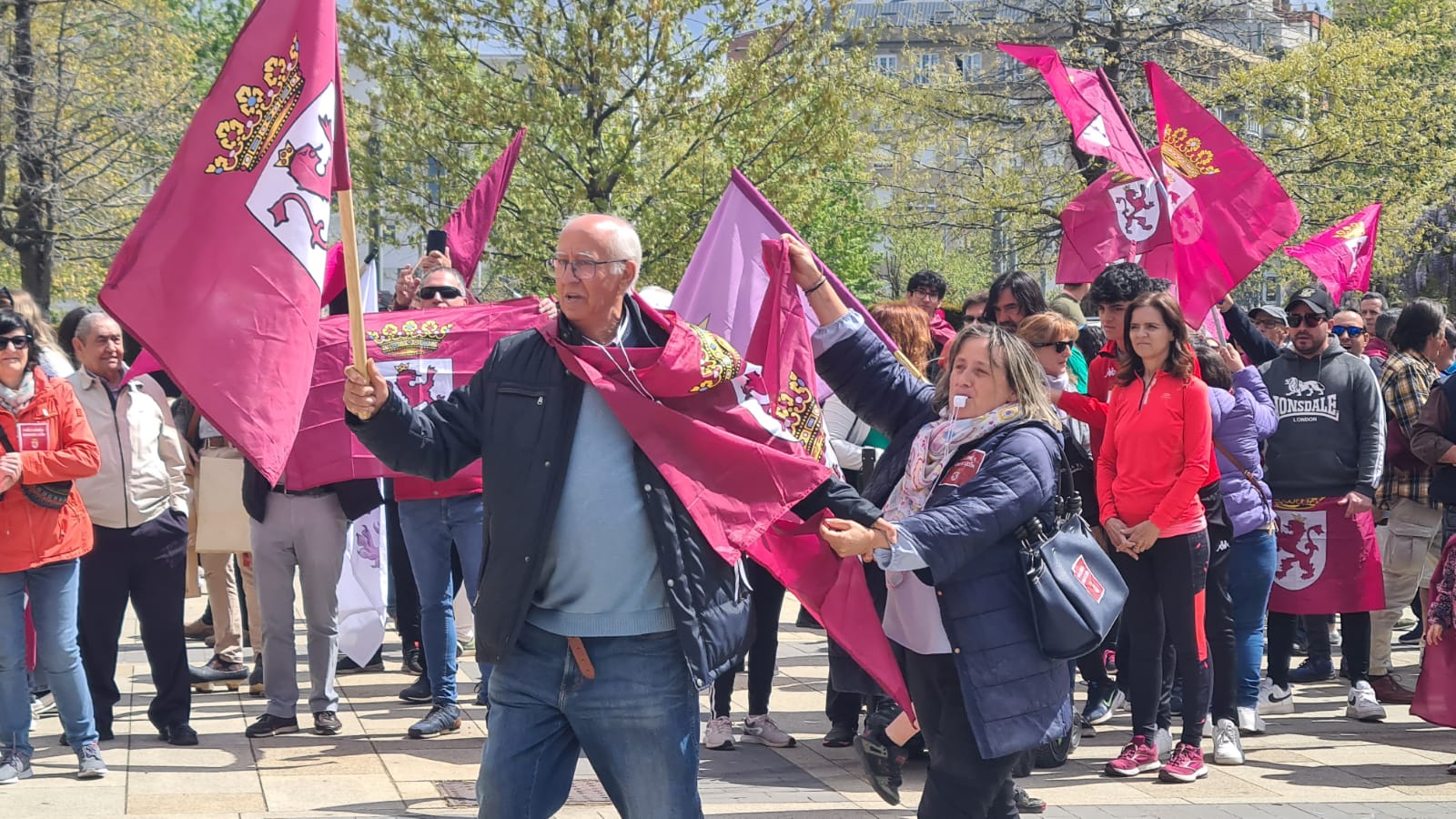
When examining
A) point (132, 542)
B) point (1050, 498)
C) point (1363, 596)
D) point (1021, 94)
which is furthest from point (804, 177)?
point (1050, 498)

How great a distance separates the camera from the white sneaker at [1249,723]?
766cm

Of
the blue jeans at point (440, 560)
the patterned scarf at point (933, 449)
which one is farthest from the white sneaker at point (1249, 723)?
the blue jeans at point (440, 560)

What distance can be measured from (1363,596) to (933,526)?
4.96m

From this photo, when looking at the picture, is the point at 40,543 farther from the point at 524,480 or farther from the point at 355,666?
the point at 524,480

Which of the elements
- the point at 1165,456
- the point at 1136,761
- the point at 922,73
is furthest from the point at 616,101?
the point at 1136,761

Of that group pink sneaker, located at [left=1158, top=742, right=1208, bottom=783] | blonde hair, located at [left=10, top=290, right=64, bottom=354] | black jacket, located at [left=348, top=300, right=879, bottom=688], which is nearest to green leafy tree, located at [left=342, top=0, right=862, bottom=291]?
blonde hair, located at [left=10, top=290, right=64, bottom=354]

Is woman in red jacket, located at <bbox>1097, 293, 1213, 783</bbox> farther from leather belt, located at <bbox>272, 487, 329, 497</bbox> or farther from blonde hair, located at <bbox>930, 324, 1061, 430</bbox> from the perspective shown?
leather belt, located at <bbox>272, 487, 329, 497</bbox>

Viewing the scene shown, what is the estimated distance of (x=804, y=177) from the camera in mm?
19578

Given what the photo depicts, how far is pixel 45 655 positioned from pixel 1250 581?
5448mm

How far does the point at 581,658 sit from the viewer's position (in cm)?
396

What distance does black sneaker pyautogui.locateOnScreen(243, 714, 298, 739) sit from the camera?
743 cm

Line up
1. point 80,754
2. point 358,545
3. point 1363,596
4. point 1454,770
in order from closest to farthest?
point 80,754 → point 1454,770 → point 358,545 → point 1363,596

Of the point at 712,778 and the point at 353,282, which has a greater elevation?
the point at 353,282

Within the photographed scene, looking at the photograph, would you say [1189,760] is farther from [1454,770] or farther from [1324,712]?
[1324,712]
